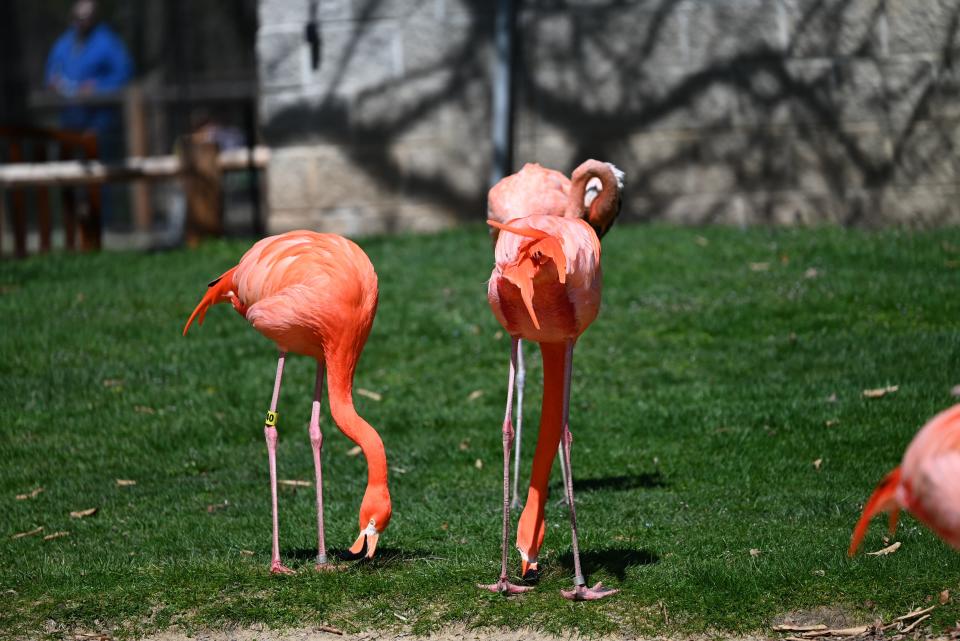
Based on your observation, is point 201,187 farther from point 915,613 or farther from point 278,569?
point 915,613

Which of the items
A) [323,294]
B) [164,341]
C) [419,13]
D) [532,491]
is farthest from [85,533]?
[419,13]

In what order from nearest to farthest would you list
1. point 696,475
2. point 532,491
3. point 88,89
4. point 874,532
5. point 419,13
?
1. point 532,491
2. point 874,532
3. point 696,475
4. point 419,13
5. point 88,89

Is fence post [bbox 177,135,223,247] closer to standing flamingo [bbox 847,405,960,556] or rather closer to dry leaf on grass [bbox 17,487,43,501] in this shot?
dry leaf on grass [bbox 17,487,43,501]

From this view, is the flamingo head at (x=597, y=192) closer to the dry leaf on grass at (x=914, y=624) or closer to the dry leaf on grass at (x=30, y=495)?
the dry leaf on grass at (x=914, y=624)

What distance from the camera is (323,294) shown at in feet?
16.0

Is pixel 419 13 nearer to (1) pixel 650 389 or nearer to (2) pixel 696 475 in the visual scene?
(1) pixel 650 389

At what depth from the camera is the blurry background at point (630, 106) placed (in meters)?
10.4

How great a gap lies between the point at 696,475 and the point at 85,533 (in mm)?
2974

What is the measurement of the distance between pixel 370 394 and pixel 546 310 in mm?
3353

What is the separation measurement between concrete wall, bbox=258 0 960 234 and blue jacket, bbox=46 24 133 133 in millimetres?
4294

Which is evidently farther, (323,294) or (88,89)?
(88,89)

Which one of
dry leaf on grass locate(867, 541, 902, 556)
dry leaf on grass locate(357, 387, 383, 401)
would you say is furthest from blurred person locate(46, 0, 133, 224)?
dry leaf on grass locate(867, 541, 902, 556)

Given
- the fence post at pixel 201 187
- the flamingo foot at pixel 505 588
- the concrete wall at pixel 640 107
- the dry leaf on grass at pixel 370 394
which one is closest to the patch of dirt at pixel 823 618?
the flamingo foot at pixel 505 588

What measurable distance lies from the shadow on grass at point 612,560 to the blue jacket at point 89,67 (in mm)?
11086
